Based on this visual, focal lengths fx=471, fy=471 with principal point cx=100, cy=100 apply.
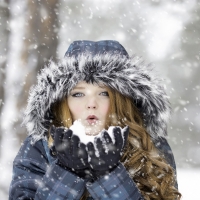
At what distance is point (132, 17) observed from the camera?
1511cm

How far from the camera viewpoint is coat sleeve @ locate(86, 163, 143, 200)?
3.03 m

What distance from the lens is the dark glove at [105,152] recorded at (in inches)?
115

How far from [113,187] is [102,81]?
764 mm

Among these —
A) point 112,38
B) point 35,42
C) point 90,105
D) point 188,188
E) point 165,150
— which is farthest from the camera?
point 112,38

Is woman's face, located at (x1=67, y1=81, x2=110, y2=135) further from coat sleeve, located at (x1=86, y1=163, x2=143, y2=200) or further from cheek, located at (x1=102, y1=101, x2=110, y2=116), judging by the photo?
coat sleeve, located at (x1=86, y1=163, x2=143, y2=200)

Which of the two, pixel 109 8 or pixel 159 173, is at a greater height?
pixel 109 8

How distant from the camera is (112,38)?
16.1 metres

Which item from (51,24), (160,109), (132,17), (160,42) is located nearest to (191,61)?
(160,42)

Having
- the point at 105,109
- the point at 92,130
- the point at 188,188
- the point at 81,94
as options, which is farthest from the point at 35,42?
the point at 188,188

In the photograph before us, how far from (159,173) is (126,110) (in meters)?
0.52

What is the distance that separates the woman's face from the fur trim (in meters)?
0.06

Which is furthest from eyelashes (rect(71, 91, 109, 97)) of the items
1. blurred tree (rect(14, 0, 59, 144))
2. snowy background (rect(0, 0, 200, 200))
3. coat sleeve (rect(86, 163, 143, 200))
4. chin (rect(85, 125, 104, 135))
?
blurred tree (rect(14, 0, 59, 144))

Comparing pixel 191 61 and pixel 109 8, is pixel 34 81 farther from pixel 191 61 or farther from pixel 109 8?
pixel 191 61

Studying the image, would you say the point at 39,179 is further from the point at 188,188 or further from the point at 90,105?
the point at 188,188
